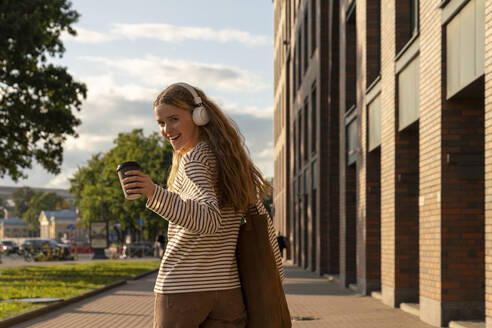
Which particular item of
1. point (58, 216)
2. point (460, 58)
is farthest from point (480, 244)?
point (58, 216)

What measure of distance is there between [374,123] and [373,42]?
1845mm

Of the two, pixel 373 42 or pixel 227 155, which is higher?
pixel 373 42

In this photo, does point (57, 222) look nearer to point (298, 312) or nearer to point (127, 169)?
point (298, 312)

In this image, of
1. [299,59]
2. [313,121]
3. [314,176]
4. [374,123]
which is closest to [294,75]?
[299,59]

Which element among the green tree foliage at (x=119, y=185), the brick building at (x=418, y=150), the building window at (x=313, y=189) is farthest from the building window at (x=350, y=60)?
the green tree foliage at (x=119, y=185)

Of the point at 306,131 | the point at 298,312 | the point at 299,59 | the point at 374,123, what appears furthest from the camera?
the point at 299,59

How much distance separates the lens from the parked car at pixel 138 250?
62225mm

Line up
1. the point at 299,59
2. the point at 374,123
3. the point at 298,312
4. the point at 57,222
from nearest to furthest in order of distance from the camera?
the point at 298,312 → the point at 374,123 → the point at 299,59 → the point at 57,222

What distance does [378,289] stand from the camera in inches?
666

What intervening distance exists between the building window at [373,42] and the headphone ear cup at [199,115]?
1450 centimetres

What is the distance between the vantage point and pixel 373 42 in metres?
17.0

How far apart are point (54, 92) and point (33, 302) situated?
45.6ft

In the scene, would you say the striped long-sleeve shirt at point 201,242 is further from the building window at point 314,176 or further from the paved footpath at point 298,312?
the building window at point 314,176

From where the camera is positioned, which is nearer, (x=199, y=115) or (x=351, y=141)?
(x=199, y=115)
